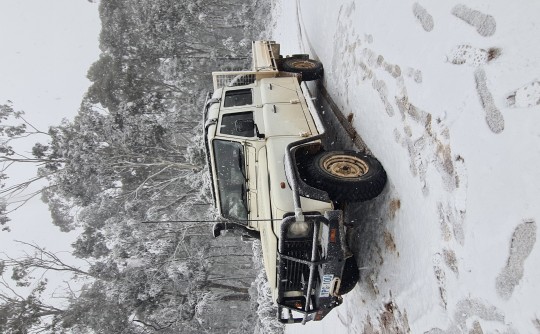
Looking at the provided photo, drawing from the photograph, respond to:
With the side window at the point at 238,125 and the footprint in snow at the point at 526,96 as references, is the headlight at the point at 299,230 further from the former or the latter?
the footprint in snow at the point at 526,96

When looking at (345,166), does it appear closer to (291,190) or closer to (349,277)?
(291,190)

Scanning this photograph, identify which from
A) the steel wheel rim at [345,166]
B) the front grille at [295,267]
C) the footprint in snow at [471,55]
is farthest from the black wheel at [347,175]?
the footprint in snow at [471,55]

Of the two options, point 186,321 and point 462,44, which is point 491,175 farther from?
point 186,321

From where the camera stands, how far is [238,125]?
16.5ft

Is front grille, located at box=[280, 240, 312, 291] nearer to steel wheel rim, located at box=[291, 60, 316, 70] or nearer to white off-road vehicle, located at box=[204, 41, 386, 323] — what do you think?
white off-road vehicle, located at box=[204, 41, 386, 323]

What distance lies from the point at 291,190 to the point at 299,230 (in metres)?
0.50

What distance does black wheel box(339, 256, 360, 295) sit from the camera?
472cm

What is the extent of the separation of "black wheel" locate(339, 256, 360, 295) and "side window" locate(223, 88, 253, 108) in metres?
3.01

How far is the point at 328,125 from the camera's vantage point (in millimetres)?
7184

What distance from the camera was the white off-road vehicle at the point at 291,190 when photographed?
162 inches

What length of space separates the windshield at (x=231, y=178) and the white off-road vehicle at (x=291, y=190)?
14mm

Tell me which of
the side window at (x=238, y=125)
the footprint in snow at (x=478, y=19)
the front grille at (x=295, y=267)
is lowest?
the front grille at (x=295, y=267)

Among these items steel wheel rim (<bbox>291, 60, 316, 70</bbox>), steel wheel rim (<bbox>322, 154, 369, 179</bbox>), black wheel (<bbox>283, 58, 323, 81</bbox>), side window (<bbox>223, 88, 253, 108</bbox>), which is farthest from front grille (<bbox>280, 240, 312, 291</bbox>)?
steel wheel rim (<bbox>291, 60, 316, 70</bbox>)

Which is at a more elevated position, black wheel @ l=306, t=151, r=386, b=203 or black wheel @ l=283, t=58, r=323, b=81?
black wheel @ l=283, t=58, r=323, b=81
